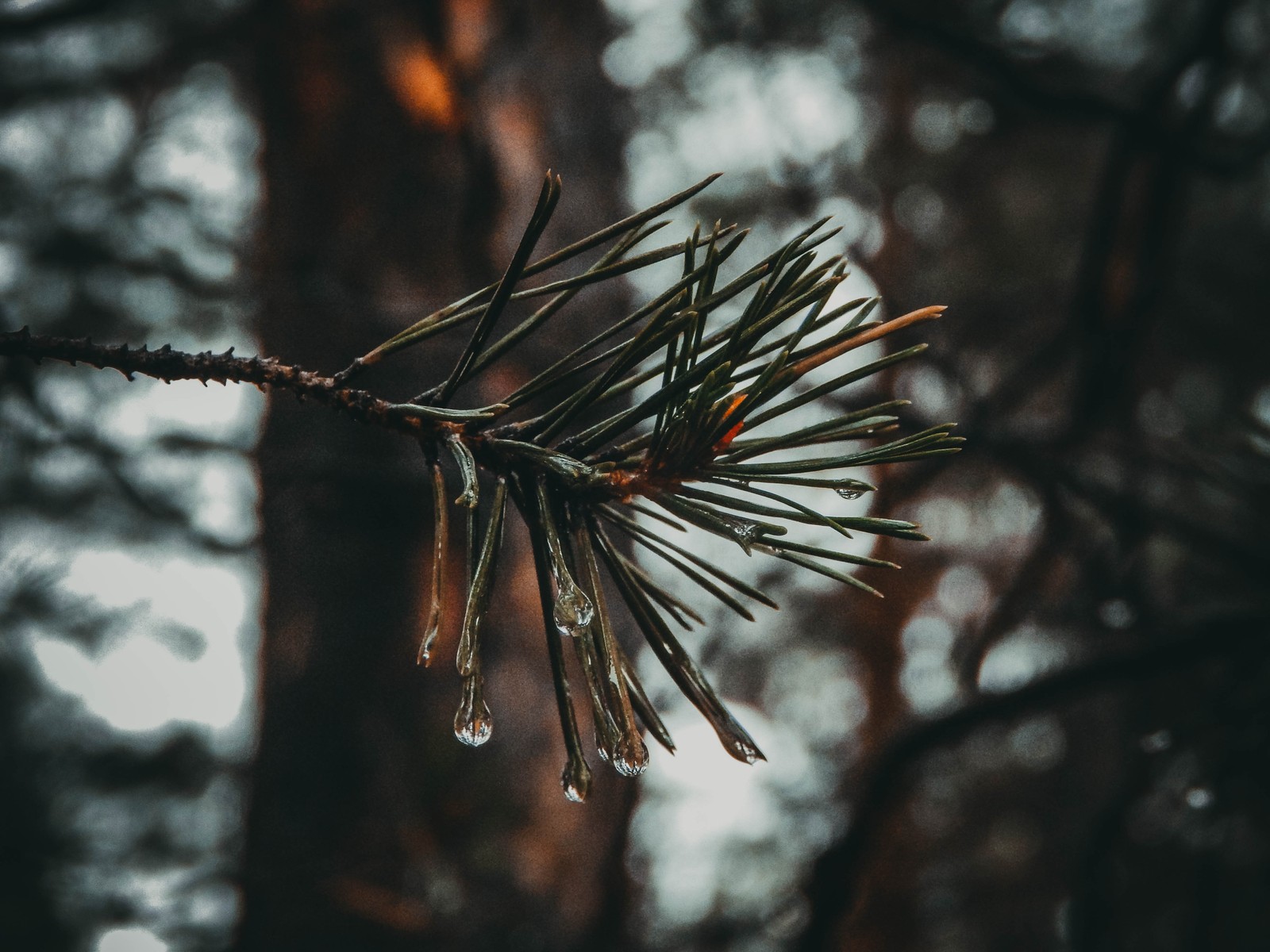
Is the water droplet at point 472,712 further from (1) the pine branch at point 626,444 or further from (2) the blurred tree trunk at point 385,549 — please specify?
(2) the blurred tree trunk at point 385,549

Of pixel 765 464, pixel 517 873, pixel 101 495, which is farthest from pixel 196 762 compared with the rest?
pixel 765 464

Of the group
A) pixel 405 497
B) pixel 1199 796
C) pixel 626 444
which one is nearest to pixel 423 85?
pixel 405 497

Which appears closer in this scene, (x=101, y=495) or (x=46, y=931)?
(x=46, y=931)

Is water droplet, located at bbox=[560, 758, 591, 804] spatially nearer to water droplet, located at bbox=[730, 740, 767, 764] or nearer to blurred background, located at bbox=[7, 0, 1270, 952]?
water droplet, located at bbox=[730, 740, 767, 764]

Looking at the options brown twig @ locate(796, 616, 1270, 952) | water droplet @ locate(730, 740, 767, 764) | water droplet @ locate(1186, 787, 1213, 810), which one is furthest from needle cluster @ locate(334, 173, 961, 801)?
water droplet @ locate(1186, 787, 1213, 810)

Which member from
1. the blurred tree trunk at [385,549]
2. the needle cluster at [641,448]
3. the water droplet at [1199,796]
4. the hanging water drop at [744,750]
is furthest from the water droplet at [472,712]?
the water droplet at [1199,796]

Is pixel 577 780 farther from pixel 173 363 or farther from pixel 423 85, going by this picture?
pixel 423 85

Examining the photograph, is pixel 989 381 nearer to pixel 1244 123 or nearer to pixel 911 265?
pixel 911 265
